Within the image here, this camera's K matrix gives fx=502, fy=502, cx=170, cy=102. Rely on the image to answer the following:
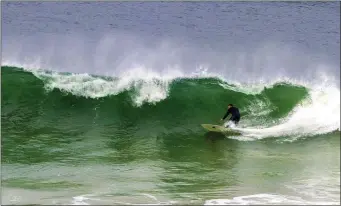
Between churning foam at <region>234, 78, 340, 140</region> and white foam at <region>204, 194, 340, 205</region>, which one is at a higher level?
churning foam at <region>234, 78, 340, 140</region>

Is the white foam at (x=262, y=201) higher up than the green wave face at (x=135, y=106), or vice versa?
the green wave face at (x=135, y=106)

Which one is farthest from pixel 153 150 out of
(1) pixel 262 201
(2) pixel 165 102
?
(1) pixel 262 201

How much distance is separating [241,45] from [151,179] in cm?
1187

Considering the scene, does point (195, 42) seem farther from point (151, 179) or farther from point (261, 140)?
point (151, 179)

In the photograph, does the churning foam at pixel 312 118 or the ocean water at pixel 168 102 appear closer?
the ocean water at pixel 168 102

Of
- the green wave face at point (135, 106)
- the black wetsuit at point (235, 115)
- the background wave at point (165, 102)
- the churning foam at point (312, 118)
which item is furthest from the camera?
the green wave face at point (135, 106)

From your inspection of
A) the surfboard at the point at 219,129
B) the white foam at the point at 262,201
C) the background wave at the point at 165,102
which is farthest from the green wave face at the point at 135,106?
the white foam at the point at 262,201

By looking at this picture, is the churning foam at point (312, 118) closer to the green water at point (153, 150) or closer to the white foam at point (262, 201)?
the green water at point (153, 150)

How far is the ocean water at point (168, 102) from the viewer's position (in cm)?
983

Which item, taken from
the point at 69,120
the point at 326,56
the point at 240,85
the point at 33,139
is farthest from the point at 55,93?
the point at 326,56

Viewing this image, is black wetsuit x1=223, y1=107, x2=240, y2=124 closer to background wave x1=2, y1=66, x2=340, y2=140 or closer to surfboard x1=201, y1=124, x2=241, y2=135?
background wave x1=2, y1=66, x2=340, y2=140

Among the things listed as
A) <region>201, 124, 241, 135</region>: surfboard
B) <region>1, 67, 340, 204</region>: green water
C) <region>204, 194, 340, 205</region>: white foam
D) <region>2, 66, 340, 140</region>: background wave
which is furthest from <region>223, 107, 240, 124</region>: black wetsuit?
<region>204, 194, 340, 205</region>: white foam

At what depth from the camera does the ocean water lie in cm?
983

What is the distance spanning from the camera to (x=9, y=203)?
8.58 m
